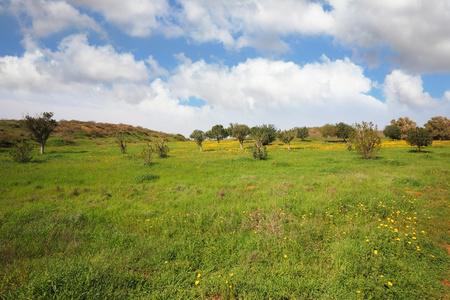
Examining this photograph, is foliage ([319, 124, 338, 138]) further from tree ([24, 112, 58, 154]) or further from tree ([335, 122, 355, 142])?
tree ([24, 112, 58, 154])

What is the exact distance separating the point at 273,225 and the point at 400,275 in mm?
3224

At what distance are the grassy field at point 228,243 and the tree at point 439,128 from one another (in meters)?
66.0

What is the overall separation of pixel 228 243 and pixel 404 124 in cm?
7900

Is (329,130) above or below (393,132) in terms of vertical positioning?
above

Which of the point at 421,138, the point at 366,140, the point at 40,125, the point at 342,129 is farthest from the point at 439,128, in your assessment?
the point at 40,125

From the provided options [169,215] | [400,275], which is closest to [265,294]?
[400,275]

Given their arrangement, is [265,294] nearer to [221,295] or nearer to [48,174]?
[221,295]

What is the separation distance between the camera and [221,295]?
4.29m

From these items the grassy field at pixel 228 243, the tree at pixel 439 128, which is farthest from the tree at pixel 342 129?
the grassy field at pixel 228 243

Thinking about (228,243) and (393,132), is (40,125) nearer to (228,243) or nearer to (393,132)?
(228,243)

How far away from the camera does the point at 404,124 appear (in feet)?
204

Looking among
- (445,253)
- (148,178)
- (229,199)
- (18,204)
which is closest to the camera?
(445,253)

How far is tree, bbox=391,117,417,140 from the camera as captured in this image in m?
59.3

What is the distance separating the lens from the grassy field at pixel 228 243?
4398mm
